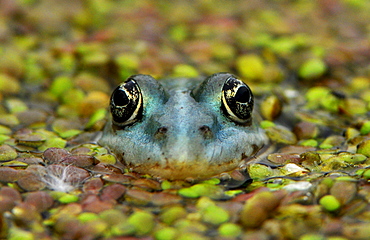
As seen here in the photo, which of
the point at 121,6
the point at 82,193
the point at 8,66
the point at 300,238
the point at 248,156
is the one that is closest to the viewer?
the point at 300,238

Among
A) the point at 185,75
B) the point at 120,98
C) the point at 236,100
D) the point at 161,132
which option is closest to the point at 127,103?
the point at 120,98

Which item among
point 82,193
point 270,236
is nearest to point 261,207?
point 270,236

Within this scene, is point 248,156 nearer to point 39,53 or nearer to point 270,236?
point 270,236

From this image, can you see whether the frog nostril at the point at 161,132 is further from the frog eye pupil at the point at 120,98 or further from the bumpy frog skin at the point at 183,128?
the frog eye pupil at the point at 120,98

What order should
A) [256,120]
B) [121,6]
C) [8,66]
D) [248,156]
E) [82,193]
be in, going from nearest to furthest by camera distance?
[82,193] → [248,156] → [256,120] → [8,66] → [121,6]

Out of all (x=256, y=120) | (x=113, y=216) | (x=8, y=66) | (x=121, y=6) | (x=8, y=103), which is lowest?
(x=113, y=216)

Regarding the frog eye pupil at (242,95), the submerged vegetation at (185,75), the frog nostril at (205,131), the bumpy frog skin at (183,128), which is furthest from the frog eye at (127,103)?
the frog eye pupil at (242,95)

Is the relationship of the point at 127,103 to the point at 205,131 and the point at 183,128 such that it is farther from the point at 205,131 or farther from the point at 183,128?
the point at 205,131

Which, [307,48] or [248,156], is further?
[307,48]
